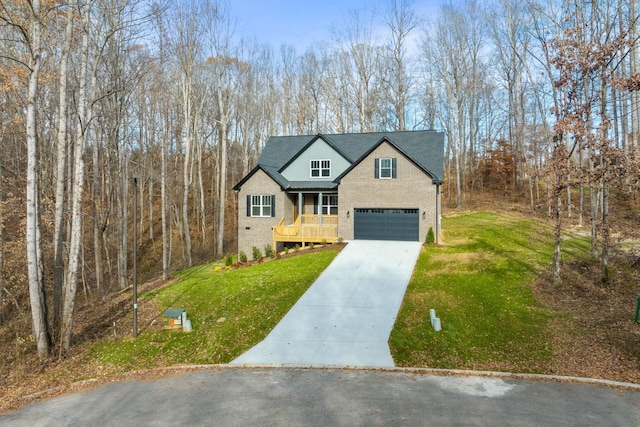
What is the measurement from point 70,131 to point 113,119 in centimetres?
290

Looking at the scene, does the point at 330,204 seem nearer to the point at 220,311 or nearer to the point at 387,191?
the point at 387,191

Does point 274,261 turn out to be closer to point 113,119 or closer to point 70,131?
point 113,119

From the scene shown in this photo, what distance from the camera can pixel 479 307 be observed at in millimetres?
12742

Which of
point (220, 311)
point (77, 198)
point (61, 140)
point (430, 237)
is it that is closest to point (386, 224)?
point (430, 237)

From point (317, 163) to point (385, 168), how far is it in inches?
185

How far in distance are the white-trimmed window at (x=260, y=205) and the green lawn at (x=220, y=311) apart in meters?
4.70

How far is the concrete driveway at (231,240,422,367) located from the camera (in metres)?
10.2

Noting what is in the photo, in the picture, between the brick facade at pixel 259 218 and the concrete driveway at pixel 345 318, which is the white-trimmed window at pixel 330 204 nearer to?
the brick facade at pixel 259 218

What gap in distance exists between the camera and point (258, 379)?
29.9ft

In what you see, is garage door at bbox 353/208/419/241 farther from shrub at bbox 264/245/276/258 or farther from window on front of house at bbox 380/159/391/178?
shrub at bbox 264/245/276/258

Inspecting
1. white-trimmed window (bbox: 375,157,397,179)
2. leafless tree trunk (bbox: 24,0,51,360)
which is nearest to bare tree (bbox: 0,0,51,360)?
leafless tree trunk (bbox: 24,0,51,360)

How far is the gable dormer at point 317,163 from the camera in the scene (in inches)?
960

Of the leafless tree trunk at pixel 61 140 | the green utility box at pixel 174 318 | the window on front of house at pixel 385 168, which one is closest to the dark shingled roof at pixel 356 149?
the window on front of house at pixel 385 168

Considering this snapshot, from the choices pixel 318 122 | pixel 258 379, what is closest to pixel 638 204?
pixel 258 379
